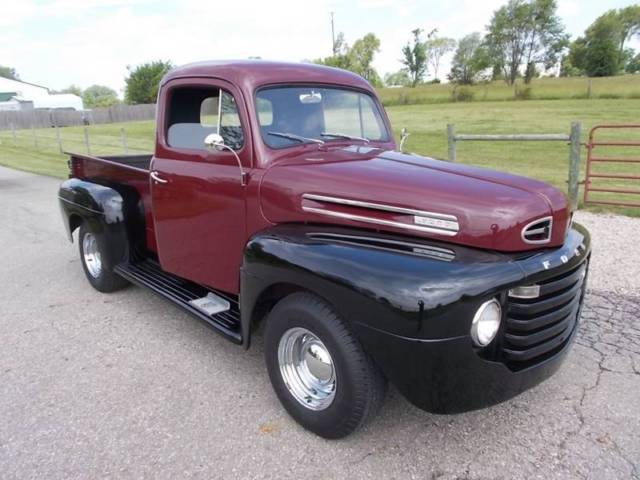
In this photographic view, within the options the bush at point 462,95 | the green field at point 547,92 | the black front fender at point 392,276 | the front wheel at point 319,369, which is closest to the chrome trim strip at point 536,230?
the black front fender at point 392,276

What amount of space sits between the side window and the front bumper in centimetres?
163

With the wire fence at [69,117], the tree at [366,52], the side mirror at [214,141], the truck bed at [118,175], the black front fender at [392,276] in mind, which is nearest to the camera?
the black front fender at [392,276]

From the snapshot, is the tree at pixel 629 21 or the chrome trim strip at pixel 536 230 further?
the tree at pixel 629 21

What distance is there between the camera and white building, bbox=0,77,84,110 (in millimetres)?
71213

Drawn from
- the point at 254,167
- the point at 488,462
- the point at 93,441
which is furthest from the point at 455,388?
the point at 93,441

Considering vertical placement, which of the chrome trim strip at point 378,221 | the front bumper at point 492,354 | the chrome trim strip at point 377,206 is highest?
the chrome trim strip at point 377,206

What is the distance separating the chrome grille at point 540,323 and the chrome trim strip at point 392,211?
0.44 m

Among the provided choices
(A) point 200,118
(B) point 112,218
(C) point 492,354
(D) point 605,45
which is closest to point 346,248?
(C) point 492,354

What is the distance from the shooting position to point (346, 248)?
244cm

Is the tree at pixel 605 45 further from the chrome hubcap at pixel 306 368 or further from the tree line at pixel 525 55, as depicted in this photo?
the chrome hubcap at pixel 306 368

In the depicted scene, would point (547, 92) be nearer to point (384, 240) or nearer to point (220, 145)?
point (220, 145)

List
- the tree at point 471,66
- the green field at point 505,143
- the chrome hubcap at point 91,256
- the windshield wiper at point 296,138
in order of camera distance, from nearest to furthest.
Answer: the windshield wiper at point 296,138, the chrome hubcap at point 91,256, the green field at point 505,143, the tree at point 471,66

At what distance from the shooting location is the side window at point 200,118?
10.5 ft

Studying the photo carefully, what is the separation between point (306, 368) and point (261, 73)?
1840 mm
